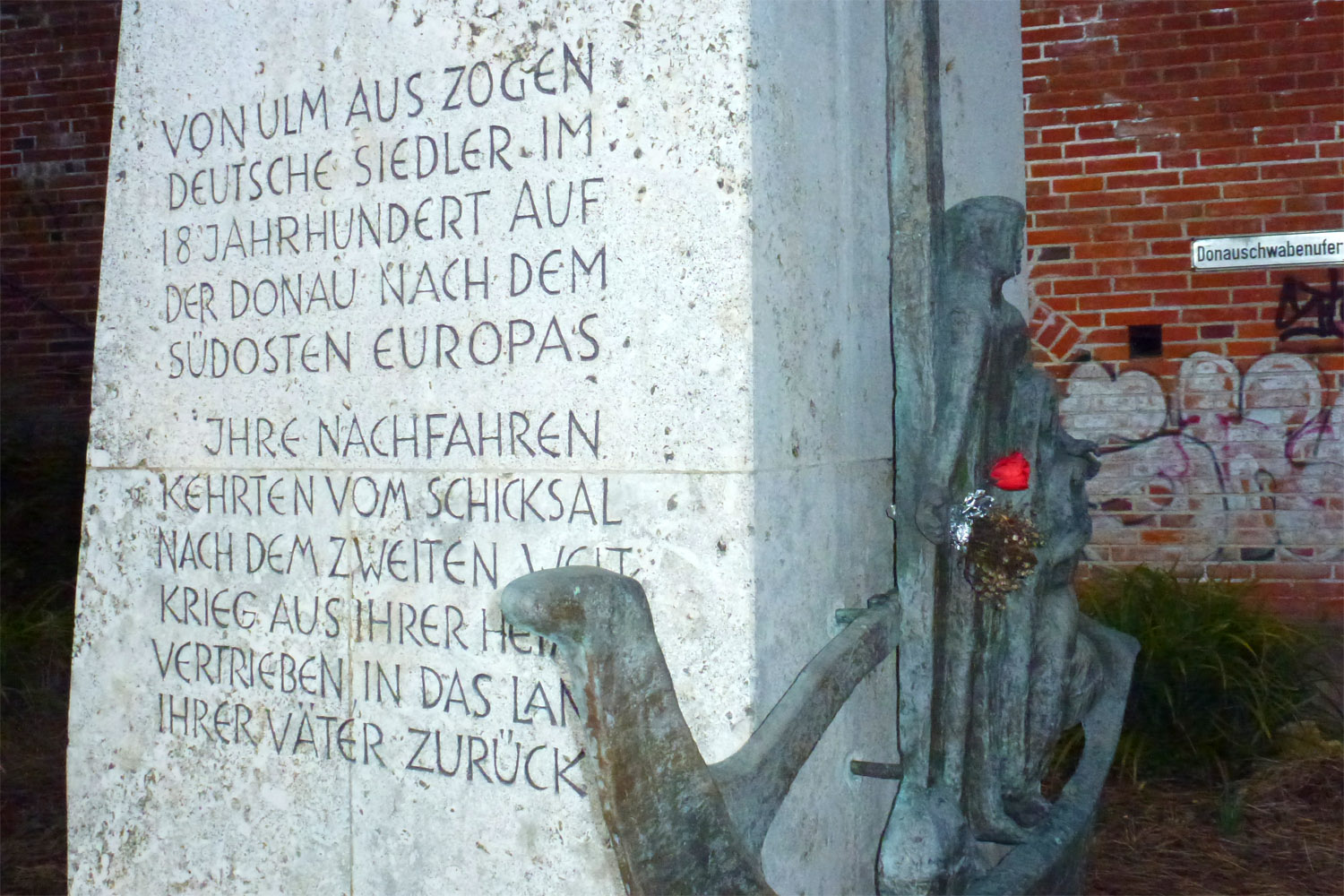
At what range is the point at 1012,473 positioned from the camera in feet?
7.24

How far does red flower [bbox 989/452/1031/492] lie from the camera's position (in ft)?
7.23

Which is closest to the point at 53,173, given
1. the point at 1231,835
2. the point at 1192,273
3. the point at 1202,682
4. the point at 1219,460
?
the point at 1192,273

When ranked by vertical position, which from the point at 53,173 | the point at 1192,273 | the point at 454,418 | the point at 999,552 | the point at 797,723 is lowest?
the point at 797,723

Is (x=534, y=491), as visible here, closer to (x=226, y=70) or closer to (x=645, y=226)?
(x=645, y=226)

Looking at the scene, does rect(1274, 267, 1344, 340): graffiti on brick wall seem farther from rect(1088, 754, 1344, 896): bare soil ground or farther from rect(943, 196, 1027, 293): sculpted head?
rect(943, 196, 1027, 293): sculpted head

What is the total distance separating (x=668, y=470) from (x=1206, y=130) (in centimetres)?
445

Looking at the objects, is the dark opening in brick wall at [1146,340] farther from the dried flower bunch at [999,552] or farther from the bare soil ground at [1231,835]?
Result: the dried flower bunch at [999,552]

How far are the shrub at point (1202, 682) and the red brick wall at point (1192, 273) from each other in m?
0.87

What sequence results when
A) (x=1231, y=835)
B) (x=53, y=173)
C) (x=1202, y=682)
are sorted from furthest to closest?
(x=53, y=173)
(x=1202, y=682)
(x=1231, y=835)

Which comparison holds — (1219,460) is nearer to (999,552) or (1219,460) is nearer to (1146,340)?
(1146,340)

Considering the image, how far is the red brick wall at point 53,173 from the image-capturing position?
7516 mm

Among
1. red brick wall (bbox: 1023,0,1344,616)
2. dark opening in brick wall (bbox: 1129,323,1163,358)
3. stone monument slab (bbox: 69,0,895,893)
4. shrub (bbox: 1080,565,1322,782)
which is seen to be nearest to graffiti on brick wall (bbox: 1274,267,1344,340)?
red brick wall (bbox: 1023,0,1344,616)

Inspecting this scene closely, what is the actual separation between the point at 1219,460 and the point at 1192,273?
83cm

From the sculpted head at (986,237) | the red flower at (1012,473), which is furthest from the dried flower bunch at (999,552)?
the sculpted head at (986,237)
